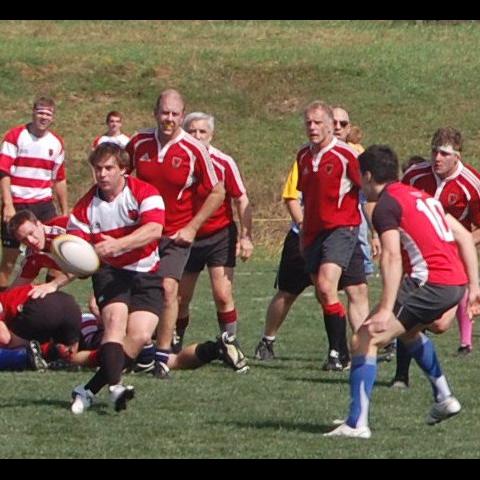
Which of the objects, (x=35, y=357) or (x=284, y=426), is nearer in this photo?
(x=284, y=426)

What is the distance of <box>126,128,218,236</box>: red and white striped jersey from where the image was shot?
9.35 meters

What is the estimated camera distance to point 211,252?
393 inches

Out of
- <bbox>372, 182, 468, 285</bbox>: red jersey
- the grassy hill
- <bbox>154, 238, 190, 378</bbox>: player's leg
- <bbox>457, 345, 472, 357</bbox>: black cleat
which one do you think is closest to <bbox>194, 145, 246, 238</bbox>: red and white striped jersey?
<bbox>154, 238, 190, 378</bbox>: player's leg

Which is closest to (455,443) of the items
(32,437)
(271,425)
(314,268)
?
(271,425)

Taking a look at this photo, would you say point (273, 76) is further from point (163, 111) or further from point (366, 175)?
point (366, 175)

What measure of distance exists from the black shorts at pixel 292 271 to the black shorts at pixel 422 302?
3.03 meters

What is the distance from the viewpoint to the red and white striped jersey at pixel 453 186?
32.2 feet

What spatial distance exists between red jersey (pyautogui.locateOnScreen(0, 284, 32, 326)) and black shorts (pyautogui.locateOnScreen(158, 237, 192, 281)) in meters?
0.89

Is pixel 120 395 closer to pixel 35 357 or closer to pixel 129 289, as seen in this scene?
pixel 129 289

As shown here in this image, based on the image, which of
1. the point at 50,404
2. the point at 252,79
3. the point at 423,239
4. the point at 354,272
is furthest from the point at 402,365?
the point at 252,79

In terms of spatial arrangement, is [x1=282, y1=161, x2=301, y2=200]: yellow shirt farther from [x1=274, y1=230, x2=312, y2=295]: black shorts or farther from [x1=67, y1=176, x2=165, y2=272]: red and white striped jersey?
[x1=67, y1=176, x2=165, y2=272]: red and white striped jersey

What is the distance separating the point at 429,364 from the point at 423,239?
0.66 metres

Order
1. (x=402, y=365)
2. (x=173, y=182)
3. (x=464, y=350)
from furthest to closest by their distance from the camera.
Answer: (x=464, y=350)
(x=173, y=182)
(x=402, y=365)

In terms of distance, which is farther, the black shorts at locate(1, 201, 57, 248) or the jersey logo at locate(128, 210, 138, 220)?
the black shorts at locate(1, 201, 57, 248)
